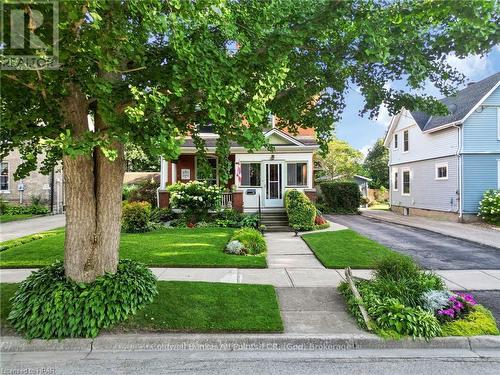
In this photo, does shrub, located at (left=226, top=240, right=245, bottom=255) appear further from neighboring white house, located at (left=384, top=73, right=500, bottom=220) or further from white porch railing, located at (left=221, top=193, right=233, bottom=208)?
neighboring white house, located at (left=384, top=73, right=500, bottom=220)

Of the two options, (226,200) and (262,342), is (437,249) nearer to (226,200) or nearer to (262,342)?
(262,342)

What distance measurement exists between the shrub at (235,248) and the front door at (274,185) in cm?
711

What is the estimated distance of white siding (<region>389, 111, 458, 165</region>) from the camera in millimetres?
17391

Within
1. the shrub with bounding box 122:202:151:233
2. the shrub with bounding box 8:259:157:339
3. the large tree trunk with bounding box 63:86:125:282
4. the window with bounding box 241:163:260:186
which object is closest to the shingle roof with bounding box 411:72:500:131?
the window with bounding box 241:163:260:186

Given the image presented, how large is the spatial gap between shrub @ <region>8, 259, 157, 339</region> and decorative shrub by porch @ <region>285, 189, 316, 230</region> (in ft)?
30.1

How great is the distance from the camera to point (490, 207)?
15.1 metres

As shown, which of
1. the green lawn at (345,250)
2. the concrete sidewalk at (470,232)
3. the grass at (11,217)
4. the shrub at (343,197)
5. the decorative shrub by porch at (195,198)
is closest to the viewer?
the green lawn at (345,250)

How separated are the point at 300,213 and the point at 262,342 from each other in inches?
375

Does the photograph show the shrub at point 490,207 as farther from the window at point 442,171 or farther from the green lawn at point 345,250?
the green lawn at point 345,250

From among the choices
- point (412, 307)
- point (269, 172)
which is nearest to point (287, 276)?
point (412, 307)

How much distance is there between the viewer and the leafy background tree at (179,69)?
138 inches

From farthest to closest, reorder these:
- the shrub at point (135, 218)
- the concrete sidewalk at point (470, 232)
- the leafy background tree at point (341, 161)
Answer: the leafy background tree at point (341, 161) → the shrub at point (135, 218) → the concrete sidewalk at point (470, 232)

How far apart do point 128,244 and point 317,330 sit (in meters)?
Answer: 6.76

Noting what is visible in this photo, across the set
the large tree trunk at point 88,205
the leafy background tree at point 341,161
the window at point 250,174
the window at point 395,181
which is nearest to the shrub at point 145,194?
the window at point 250,174
